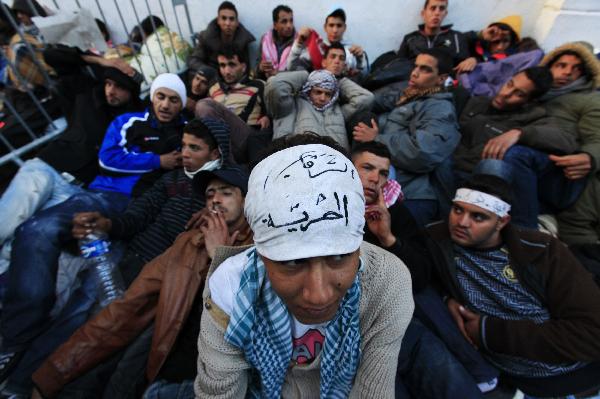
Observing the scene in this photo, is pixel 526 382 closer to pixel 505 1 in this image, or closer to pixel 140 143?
pixel 140 143

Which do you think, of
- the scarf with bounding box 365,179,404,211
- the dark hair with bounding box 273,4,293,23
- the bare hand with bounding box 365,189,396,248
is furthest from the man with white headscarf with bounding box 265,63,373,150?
the dark hair with bounding box 273,4,293,23

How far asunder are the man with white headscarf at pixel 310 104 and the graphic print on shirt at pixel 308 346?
6.97 ft

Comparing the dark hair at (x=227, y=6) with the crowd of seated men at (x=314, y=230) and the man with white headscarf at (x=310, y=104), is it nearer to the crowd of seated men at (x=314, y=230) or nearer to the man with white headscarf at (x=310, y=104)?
the crowd of seated men at (x=314, y=230)

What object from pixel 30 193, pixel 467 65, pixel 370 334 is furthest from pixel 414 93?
pixel 30 193

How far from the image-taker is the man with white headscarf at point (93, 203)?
186cm

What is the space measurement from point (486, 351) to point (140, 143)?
3.36m

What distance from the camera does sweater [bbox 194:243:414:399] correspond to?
3.63ft

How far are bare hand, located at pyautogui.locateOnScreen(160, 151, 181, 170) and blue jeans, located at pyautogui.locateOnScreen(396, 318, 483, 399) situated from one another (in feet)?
7.97

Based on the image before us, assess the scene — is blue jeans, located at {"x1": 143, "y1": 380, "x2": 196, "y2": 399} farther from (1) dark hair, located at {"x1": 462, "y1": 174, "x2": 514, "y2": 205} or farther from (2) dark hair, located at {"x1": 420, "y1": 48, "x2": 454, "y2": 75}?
(2) dark hair, located at {"x1": 420, "y1": 48, "x2": 454, "y2": 75}

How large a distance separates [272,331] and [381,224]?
1.03 metres

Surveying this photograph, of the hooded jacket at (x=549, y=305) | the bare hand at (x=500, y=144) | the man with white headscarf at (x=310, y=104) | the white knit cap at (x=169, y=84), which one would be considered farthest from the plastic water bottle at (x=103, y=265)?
the bare hand at (x=500, y=144)

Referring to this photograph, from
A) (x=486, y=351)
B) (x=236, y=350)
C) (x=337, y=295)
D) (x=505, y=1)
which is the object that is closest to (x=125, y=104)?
Result: (x=236, y=350)

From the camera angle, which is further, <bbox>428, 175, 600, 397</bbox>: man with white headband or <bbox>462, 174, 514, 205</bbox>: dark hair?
<bbox>462, 174, 514, 205</bbox>: dark hair

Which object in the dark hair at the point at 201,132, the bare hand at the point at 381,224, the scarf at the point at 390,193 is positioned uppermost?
the dark hair at the point at 201,132
